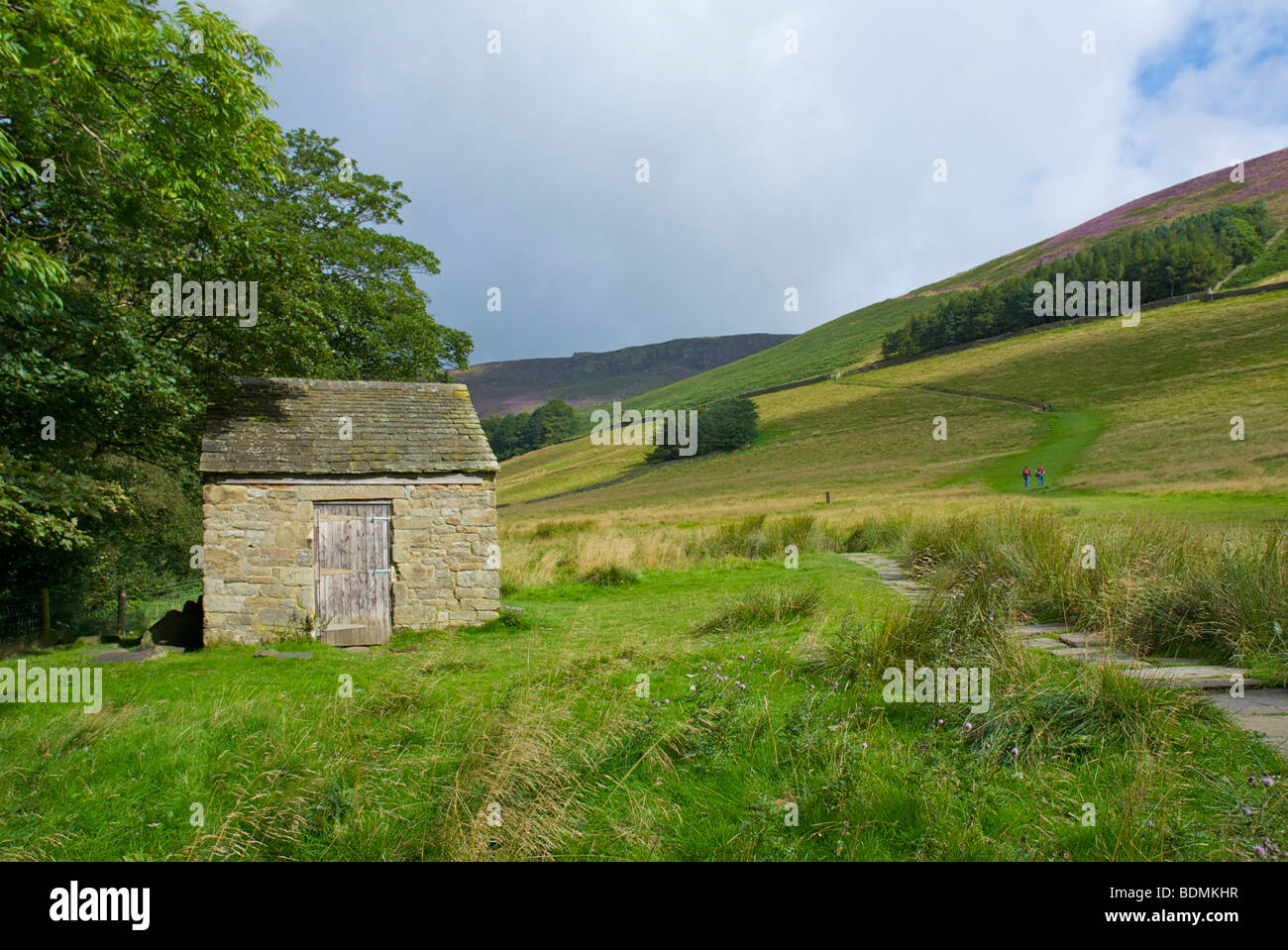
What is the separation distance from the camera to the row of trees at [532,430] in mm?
112750

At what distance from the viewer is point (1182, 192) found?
381 ft

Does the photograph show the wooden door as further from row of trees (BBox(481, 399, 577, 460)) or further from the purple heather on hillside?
the purple heather on hillside

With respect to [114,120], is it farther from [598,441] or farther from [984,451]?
[598,441]

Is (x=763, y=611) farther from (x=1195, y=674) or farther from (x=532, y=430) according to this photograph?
(x=532, y=430)

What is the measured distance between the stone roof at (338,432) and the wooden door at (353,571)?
30.0 inches

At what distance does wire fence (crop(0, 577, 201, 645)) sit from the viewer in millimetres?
13789

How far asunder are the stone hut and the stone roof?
3 centimetres

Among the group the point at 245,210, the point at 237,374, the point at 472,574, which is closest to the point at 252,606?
the point at 472,574

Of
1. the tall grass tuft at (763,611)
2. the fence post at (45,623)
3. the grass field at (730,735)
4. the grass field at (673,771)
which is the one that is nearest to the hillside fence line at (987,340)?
the fence post at (45,623)

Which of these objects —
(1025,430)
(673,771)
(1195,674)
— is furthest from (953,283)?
(673,771)

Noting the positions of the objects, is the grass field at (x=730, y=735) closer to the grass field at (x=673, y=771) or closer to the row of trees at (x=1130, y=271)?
the grass field at (x=673, y=771)

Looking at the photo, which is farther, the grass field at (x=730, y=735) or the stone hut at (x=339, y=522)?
the stone hut at (x=339, y=522)

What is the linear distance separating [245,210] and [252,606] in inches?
465

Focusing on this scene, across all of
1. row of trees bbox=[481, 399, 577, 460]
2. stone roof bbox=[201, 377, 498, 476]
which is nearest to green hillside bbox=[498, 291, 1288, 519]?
row of trees bbox=[481, 399, 577, 460]
